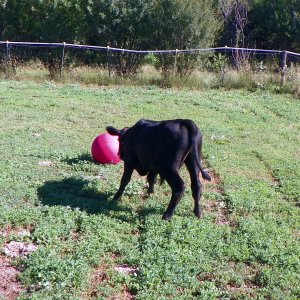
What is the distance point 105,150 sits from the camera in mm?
8836

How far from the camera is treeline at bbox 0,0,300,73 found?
2356cm

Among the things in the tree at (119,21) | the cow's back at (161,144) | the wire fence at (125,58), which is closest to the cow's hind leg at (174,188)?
the cow's back at (161,144)

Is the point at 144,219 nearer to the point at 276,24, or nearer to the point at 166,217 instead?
the point at 166,217

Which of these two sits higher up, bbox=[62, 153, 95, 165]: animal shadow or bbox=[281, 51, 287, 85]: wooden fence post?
bbox=[281, 51, 287, 85]: wooden fence post

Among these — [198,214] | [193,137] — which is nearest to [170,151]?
[193,137]

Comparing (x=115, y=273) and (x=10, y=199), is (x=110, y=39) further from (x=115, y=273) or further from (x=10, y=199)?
(x=115, y=273)

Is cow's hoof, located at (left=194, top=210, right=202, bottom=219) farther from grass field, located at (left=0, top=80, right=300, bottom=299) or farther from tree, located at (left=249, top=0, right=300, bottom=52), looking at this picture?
tree, located at (left=249, top=0, right=300, bottom=52)

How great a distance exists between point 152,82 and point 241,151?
826cm

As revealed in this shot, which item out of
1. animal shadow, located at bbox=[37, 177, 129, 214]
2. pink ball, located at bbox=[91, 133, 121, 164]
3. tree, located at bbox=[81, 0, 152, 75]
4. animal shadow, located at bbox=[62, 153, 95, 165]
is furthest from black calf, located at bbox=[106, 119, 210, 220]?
tree, located at bbox=[81, 0, 152, 75]

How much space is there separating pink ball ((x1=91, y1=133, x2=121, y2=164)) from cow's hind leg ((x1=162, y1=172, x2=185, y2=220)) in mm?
2235

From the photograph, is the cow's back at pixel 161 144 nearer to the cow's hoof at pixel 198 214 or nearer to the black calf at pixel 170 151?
the black calf at pixel 170 151

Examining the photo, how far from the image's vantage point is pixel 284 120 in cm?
1348

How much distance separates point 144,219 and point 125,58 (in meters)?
12.7

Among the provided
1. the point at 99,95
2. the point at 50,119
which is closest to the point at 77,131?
the point at 50,119
